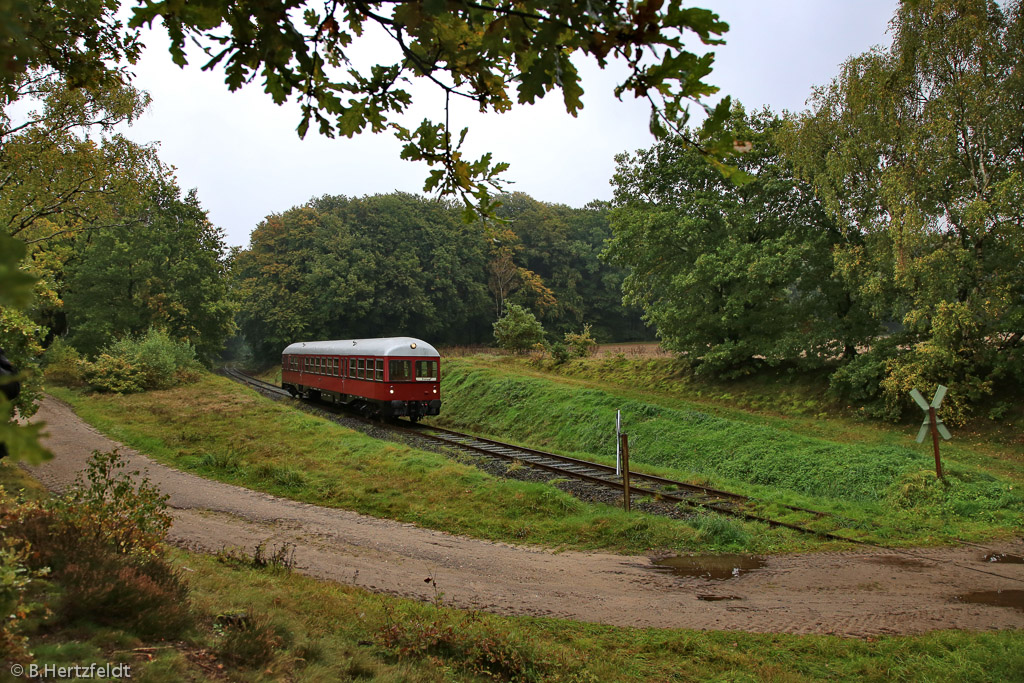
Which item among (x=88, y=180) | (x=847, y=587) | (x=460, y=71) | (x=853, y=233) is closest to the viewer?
(x=460, y=71)

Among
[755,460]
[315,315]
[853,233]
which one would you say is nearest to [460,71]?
[755,460]

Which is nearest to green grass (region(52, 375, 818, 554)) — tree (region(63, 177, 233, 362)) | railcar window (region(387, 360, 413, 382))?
railcar window (region(387, 360, 413, 382))

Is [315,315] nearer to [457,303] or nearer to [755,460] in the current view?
[457,303]

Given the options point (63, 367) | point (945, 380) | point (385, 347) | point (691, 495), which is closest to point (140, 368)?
point (63, 367)

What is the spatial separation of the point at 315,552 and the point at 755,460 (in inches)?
457

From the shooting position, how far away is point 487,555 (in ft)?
28.7

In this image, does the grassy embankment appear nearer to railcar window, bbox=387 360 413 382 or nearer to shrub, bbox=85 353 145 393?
railcar window, bbox=387 360 413 382

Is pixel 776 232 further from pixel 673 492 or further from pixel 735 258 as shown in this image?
pixel 673 492

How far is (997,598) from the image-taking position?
25.4 feet

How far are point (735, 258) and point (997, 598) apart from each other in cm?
1586

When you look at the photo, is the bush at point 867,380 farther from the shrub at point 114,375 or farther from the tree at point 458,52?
the shrub at point 114,375

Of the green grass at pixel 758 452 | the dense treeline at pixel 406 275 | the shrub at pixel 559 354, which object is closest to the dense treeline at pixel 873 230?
the green grass at pixel 758 452

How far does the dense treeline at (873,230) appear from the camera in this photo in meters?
16.2

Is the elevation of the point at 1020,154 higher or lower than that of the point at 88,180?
higher
